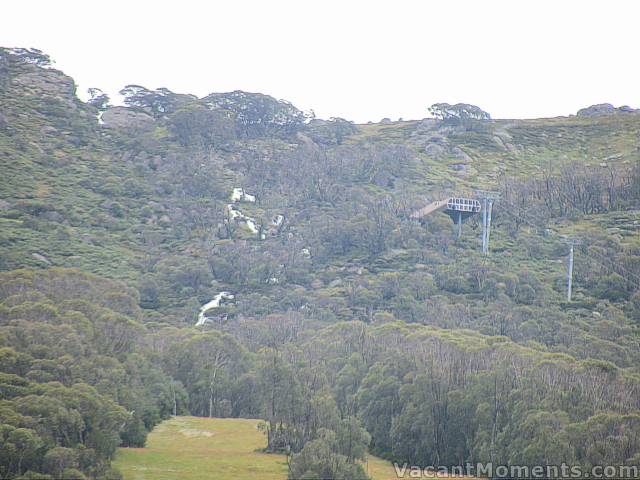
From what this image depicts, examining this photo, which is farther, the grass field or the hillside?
the hillside

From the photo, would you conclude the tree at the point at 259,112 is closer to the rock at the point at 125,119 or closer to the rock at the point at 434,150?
the rock at the point at 125,119

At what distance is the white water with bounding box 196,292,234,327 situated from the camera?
8695cm

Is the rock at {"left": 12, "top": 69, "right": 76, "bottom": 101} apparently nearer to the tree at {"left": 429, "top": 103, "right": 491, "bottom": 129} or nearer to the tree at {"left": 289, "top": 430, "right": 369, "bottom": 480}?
the tree at {"left": 429, "top": 103, "right": 491, "bottom": 129}

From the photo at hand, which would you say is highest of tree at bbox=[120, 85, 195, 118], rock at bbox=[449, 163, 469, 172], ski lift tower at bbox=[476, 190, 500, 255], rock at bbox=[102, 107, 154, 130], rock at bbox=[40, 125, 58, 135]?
tree at bbox=[120, 85, 195, 118]

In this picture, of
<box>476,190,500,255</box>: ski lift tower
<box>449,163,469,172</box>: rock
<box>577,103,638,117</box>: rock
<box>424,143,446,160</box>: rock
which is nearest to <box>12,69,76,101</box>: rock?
<box>424,143,446,160</box>: rock

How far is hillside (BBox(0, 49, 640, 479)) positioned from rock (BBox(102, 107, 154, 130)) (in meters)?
0.56

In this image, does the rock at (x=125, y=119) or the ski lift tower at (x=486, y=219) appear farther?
the rock at (x=125, y=119)

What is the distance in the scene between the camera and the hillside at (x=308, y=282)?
4356 centimetres

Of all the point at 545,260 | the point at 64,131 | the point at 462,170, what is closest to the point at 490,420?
the point at 545,260

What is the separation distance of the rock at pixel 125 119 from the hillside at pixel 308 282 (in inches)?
21.9

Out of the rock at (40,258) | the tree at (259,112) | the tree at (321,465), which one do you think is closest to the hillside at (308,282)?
the tree at (321,465)

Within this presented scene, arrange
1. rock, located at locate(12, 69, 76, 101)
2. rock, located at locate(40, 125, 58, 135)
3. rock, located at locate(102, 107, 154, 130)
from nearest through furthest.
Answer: rock, located at locate(40, 125, 58, 135), rock, located at locate(102, 107, 154, 130), rock, located at locate(12, 69, 76, 101)

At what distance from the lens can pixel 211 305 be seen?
91812 millimetres

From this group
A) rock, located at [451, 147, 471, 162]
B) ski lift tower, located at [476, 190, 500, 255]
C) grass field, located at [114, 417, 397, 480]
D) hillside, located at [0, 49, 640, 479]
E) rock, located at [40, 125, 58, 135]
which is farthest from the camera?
rock, located at [451, 147, 471, 162]
